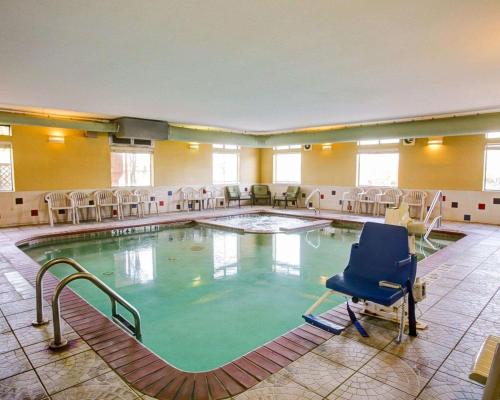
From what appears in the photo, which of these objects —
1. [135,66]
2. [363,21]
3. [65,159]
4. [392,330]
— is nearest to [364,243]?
[392,330]

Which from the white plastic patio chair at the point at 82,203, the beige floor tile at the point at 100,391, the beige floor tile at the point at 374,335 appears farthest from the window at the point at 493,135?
the white plastic patio chair at the point at 82,203

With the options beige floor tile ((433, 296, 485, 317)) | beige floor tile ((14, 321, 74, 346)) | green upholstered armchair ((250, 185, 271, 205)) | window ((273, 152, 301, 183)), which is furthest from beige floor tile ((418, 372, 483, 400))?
green upholstered armchair ((250, 185, 271, 205))

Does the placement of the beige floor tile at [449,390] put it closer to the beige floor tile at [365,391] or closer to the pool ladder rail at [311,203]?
the beige floor tile at [365,391]

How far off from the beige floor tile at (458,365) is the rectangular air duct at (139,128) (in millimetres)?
7857

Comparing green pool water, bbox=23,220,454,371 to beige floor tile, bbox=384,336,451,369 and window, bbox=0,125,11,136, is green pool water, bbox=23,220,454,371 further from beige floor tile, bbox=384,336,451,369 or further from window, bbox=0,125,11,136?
window, bbox=0,125,11,136

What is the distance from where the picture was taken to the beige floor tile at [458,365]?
7.36ft

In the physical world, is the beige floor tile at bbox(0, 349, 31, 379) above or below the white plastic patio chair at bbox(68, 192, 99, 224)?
below

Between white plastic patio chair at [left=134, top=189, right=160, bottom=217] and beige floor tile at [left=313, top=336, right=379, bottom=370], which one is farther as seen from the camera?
white plastic patio chair at [left=134, top=189, right=160, bottom=217]

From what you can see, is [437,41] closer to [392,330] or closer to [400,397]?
[392,330]

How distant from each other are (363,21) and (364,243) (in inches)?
77.9

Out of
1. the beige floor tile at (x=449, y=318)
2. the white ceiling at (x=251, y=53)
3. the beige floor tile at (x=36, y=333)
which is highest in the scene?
the white ceiling at (x=251, y=53)

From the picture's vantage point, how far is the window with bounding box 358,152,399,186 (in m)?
10.3

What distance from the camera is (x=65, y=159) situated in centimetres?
874

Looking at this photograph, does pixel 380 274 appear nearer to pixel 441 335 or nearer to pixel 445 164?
pixel 441 335
